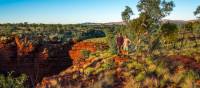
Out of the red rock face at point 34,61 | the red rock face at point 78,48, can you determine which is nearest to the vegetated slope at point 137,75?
the red rock face at point 78,48

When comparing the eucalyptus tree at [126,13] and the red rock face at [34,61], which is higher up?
the eucalyptus tree at [126,13]

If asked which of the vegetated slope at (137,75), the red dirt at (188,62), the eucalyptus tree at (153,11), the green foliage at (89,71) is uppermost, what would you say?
the eucalyptus tree at (153,11)

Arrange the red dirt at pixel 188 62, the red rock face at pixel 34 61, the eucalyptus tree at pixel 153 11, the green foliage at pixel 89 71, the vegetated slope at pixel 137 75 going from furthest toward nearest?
1. the red rock face at pixel 34 61
2. the eucalyptus tree at pixel 153 11
3. the green foliage at pixel 89 71
4. the red dirt at pixel 188 62
5. the vegetated slope at pixel 137 75

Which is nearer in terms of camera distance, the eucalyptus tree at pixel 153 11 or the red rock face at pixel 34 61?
the eucalyptus tree at pixel 153 11

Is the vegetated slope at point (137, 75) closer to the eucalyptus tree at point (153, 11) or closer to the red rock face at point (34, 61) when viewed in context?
the eucalyptus tree at point (153, 11)

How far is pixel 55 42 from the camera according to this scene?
194 feet

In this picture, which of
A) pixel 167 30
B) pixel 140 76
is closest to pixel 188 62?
pixel 140 76

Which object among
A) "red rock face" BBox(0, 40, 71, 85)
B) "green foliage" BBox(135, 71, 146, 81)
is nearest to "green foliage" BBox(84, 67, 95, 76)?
"green foliage" BBox(135, 71, 146, 81)

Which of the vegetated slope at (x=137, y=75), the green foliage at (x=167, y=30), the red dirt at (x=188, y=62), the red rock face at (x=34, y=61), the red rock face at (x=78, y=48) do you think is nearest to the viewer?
the vegetated slope at (x=137, y=75)

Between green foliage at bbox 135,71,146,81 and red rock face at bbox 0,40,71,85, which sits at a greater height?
green foliage at bbox 135,71,146,81

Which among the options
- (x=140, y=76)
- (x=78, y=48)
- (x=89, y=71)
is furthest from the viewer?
(x=78, y=48)

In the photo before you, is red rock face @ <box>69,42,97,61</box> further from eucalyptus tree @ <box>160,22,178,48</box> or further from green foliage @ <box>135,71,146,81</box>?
green foliage @ <box>135,71,146,81</box>

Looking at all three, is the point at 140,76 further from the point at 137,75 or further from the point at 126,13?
the point at 126,13

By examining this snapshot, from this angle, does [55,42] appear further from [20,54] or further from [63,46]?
[20,54]
